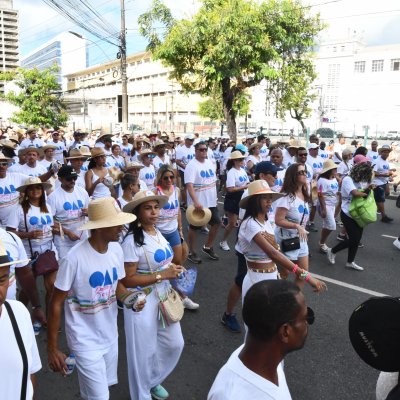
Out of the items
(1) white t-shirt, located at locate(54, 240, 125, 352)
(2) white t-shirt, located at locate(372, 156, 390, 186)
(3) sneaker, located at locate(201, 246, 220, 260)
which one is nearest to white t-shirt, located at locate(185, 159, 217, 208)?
(3) sneaker, located at locate(201, 246, 220, 260)

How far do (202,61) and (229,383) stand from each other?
44.8 ft

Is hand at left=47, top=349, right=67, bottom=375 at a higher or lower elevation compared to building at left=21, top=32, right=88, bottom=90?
lower

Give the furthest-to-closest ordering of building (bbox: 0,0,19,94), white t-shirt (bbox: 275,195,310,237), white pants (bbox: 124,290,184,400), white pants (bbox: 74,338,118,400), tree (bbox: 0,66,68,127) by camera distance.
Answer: building (bbox: 0,0,19,94)
tree (bbox: 0,66,68,127)
white t-shirt (bbox: 275,195,310,237)
white pants (bbox: 124,290,184,400)
white pants (bbox: 74,338,118,400)

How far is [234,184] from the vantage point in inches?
284

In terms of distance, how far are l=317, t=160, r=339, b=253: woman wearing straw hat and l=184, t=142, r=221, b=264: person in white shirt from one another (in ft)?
6.23

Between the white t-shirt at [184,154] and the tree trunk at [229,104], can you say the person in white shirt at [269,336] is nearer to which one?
the white t-shirt at [184,154]

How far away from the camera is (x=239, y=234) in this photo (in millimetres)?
3898

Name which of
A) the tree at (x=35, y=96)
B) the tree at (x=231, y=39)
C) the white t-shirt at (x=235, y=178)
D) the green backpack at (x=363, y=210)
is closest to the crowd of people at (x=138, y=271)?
the green backpack at (x=363, y=210)

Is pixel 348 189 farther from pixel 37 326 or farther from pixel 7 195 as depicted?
pixel 7 195

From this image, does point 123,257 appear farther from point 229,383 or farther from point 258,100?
point 258,100

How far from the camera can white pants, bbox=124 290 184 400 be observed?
307cm

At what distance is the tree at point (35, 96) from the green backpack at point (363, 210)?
966 inches

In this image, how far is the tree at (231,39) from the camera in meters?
13.5

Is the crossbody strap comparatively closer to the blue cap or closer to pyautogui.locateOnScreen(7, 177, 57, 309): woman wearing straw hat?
pyautogui.locateOnScreen(7, 177, 57, 309): woman wearing straw hat
